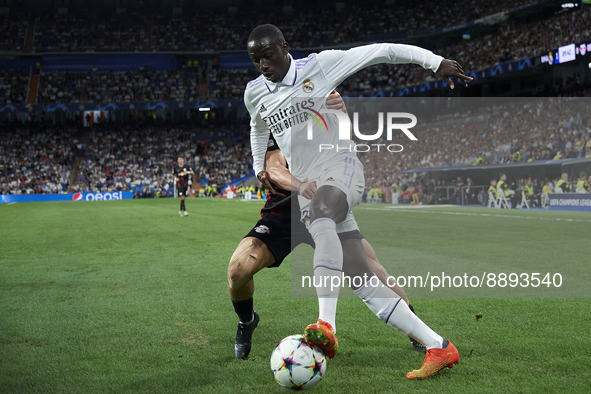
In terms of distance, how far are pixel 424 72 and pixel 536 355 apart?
138 feet

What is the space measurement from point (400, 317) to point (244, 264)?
45.8 inches

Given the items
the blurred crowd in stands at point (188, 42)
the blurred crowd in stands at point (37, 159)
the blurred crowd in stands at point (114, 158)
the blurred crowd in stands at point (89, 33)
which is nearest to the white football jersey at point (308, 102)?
the blurred crowd in stands at point (188, 42)

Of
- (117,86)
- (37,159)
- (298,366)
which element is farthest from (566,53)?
(37,159)

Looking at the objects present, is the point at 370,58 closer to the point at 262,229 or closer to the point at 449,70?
the point at 449,70

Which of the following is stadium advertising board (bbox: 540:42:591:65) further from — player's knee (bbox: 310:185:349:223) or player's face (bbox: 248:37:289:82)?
player's knee (bbox: 310:185:349:223)

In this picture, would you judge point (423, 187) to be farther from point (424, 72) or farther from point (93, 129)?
point (93, 129)

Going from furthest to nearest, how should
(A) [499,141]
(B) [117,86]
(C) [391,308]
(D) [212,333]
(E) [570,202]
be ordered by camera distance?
(B) [117,86]
(A) [499,141]
(E) [570,202]
(D) [212,333]
(C) [391,308]

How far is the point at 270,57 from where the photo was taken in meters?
3.54

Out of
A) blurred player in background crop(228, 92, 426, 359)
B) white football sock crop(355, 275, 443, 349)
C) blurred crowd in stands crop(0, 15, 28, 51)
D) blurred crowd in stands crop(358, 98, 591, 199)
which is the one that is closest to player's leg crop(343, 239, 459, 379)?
white football sock crop(355, 275, 443, 349)

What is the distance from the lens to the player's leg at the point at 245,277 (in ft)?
12.4

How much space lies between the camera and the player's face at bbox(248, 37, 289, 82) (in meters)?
3.49

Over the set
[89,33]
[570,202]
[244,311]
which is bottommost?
[244,311]

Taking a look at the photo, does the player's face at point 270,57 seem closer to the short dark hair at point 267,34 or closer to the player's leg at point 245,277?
the short dark hair at point 267,34

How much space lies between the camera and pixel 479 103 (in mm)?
35312
